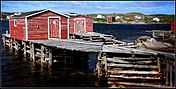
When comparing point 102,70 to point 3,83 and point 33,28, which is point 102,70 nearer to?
point 3,83

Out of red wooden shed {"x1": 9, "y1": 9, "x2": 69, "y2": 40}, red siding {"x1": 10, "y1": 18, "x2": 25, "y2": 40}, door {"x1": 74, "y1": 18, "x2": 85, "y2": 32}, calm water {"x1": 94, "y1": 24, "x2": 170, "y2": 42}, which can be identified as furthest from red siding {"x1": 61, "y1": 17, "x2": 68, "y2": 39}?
calm water {"x1": 94, "y1": 24, "x2": 170, "y2": 42}

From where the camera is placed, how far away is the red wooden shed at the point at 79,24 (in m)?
43.5

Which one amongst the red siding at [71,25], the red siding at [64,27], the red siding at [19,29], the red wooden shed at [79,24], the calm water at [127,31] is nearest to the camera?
the red siding at [19,29]

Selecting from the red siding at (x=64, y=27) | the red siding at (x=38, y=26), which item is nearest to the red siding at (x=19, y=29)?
the red siding at (x=38, y=26)

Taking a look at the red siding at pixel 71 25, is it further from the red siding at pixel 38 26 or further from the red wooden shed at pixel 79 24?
the red siding at pixel 38 26

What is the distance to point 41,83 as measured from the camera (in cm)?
2233

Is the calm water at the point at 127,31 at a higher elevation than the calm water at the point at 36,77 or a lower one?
higher

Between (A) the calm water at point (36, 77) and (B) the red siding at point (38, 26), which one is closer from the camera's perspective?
(A) the calm water at point (36, 77)

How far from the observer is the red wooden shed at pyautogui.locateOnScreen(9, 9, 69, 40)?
101 ft

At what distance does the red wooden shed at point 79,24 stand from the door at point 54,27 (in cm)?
1112

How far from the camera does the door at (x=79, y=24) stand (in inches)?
1728

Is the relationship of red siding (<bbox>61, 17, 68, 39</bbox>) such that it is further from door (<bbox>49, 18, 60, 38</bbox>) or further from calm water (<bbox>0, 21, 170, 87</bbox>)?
calm water (<bbox>0, 21, 170, 87</bbox>)

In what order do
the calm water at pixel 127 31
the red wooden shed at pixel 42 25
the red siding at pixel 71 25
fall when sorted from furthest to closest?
the calm water at pixel 127 31 < the red siding at pixel 71 25 < the red wooden shed at pixel 42 25

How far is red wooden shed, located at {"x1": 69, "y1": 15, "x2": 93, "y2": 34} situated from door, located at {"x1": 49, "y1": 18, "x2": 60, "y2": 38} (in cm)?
1112
